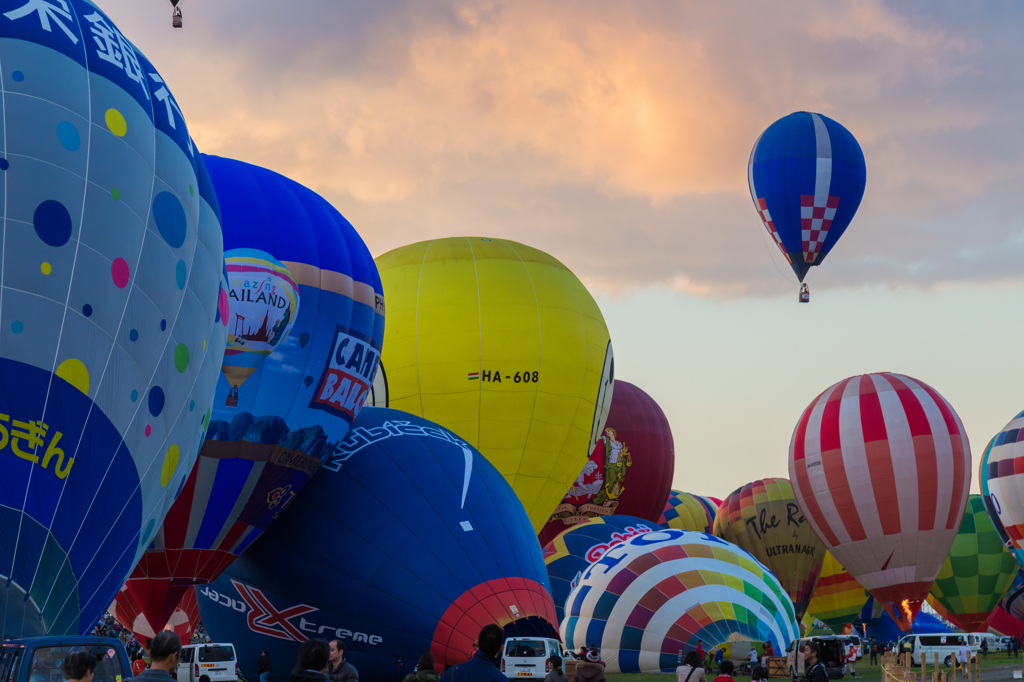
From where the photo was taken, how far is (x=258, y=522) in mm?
13320

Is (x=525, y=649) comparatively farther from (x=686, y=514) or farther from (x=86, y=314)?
(x=686, y=514)

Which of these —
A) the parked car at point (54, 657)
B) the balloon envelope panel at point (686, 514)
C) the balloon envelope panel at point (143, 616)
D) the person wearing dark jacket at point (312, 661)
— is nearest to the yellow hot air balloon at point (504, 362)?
the balloon envelope panel at point (143, 616)

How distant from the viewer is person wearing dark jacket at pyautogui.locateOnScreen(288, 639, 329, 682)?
15.8 feet

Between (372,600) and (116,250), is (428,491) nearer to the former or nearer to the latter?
(372,600)

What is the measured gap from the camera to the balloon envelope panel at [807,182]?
93.5 ft

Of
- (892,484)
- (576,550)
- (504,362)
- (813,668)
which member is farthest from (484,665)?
(892,484)

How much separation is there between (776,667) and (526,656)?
20.4 ft

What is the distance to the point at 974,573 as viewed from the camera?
113 ft

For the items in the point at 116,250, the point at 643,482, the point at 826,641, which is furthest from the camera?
the point at 643,482

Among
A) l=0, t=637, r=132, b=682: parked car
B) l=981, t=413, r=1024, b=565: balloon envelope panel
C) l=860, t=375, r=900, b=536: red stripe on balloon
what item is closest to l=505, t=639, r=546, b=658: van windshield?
l=0, t=637, r=132, b=682: parked car

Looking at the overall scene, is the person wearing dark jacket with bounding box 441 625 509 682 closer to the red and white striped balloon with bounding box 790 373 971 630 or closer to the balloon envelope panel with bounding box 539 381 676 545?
the balloon envelope panel with bounding box 539 381 676 545

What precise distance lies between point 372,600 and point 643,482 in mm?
17030

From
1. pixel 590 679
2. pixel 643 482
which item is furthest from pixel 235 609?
pixel 643 482

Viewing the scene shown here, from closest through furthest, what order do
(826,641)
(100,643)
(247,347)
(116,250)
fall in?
1. (100,643)
2. (116,250)
3. (247,347)
4. (826,641)
